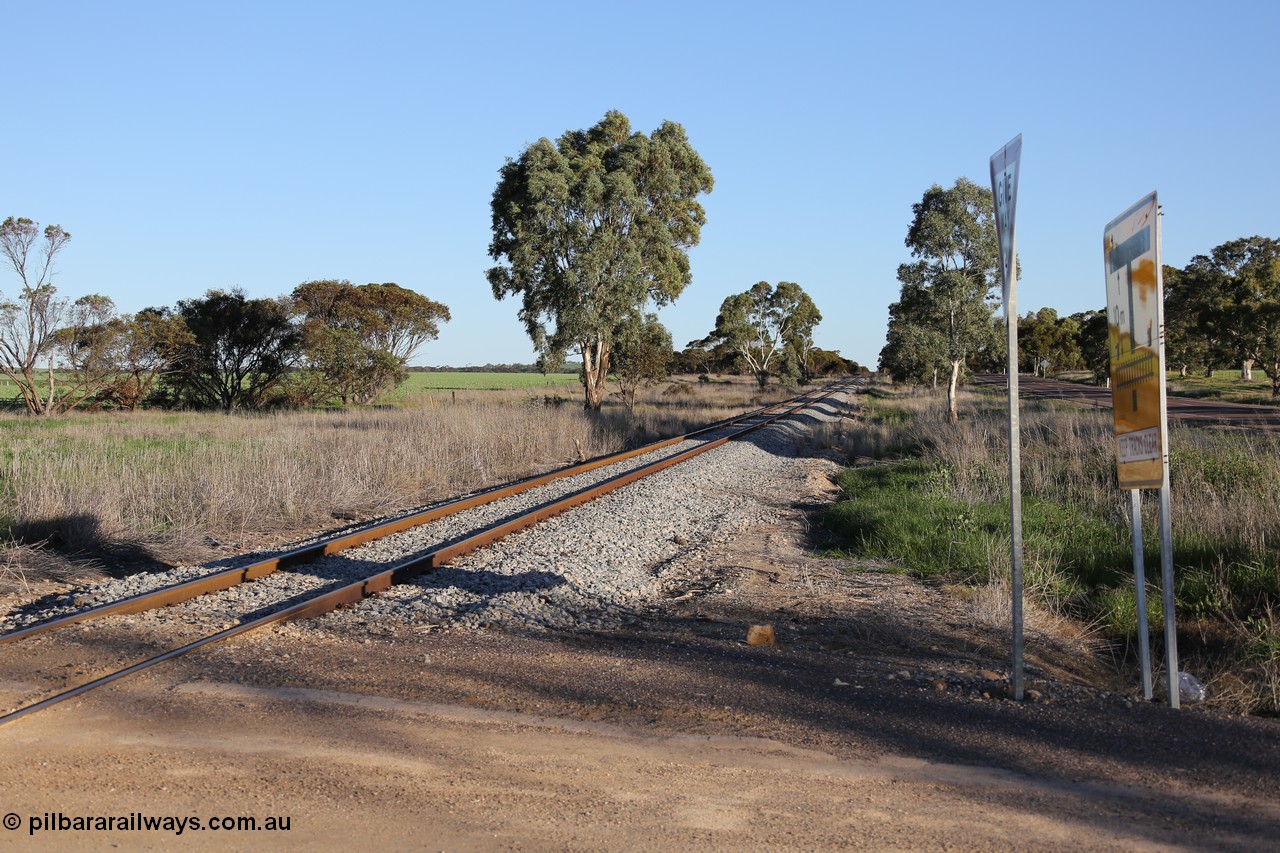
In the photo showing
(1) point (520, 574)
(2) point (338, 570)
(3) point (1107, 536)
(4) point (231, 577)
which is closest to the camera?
(4) point (231, 577)

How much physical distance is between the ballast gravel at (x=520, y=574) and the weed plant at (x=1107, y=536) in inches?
89.0

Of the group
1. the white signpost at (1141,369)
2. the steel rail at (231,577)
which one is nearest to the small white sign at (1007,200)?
the white signpost at (1141,369)

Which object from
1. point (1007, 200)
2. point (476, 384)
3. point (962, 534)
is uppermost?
point (476, 384)

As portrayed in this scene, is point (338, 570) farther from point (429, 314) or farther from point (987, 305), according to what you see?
point (429, 314)

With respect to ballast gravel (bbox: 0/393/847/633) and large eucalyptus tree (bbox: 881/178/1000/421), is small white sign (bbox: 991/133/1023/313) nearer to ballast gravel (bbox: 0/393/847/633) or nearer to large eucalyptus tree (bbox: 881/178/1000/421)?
ballast gravel (bbox: 0/393/847/633)

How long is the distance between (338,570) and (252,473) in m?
5.81

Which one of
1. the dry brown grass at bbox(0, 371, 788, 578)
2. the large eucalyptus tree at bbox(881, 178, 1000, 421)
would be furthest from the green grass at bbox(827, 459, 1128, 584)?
the large eucalyptus tree at bbox(881, 178, 1000, 421)

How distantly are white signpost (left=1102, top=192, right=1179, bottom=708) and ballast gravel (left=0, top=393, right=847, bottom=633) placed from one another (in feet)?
12.7

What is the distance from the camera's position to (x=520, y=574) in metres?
9.45

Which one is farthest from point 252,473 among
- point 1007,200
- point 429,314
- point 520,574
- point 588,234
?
point 429,314

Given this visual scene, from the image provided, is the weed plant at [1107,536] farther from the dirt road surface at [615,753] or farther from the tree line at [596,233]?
the tree line at [596,233]

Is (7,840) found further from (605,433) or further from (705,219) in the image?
(705,219)

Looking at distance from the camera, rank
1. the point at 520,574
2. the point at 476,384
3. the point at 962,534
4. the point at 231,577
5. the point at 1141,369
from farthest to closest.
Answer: the point at 476,384 < the point at 962,534 < the point at 520,574 < the point at 231,577 < the point at 1141,369

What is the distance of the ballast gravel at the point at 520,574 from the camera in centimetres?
773
